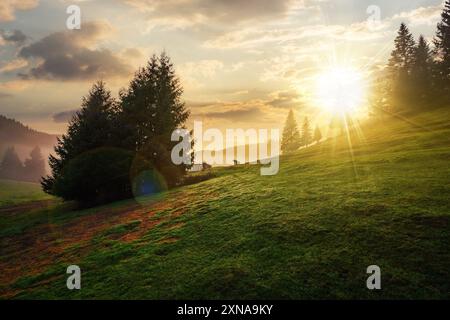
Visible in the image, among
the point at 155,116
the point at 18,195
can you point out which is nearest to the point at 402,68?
the point at 155,116

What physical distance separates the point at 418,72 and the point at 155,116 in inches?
2848

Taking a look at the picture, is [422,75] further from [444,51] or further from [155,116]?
[155,116]

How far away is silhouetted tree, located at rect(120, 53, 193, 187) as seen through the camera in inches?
1502

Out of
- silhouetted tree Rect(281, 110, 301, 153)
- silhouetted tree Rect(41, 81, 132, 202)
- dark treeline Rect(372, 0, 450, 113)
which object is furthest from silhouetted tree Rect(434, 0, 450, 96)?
silhouetted tree Rect(41, 81, 132, 202)

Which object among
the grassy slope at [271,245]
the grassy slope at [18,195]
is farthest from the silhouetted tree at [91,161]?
the grassy slope at [18,195]

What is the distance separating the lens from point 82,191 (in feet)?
119

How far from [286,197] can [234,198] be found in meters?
4.45

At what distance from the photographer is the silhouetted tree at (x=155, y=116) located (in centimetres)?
3816

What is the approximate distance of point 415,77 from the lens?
79375 millimetres

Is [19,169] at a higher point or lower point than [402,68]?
lower

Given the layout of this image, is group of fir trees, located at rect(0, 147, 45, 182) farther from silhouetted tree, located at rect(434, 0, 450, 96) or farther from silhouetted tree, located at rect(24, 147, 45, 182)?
silhouetted tree, located at rect(434, 0, 450, 96)
